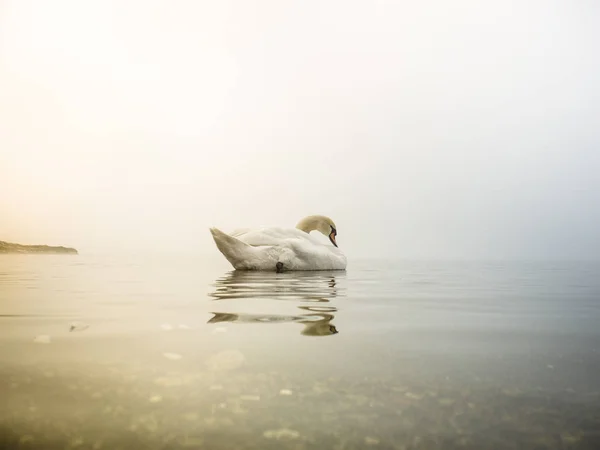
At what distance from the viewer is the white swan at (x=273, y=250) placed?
11156 mm

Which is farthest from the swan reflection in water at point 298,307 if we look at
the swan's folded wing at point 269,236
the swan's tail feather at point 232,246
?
the swan's folded wing at point 269,236

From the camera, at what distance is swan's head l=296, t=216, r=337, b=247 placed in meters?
16.2

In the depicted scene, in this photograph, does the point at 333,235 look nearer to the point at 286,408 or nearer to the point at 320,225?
the point at 320,225

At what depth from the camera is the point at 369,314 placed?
14.8 feet

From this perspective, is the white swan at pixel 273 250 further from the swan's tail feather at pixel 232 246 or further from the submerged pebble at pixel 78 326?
the submerged pebble at pixel 78 326

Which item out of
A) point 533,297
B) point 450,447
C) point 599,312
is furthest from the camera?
point 533,297

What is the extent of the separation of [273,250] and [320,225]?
207 inches

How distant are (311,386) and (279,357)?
0.52 m

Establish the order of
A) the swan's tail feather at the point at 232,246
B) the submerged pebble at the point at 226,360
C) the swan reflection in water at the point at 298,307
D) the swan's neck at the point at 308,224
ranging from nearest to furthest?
the submerged pebble at the point at 226,360, the swan reflection in water at the point at 298,307, the swan's tail feather at the point at 232,246, the swan's neck at the point at 308,224

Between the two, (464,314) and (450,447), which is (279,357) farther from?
(464,314)

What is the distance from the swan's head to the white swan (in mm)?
4095

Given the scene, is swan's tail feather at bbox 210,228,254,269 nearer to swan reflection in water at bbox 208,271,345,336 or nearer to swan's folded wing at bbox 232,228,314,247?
swan's folded wing at bbox 232,228,314,247

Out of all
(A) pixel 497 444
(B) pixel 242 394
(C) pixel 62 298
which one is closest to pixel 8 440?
(B) pixel 242 394

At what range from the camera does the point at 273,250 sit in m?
11.3
